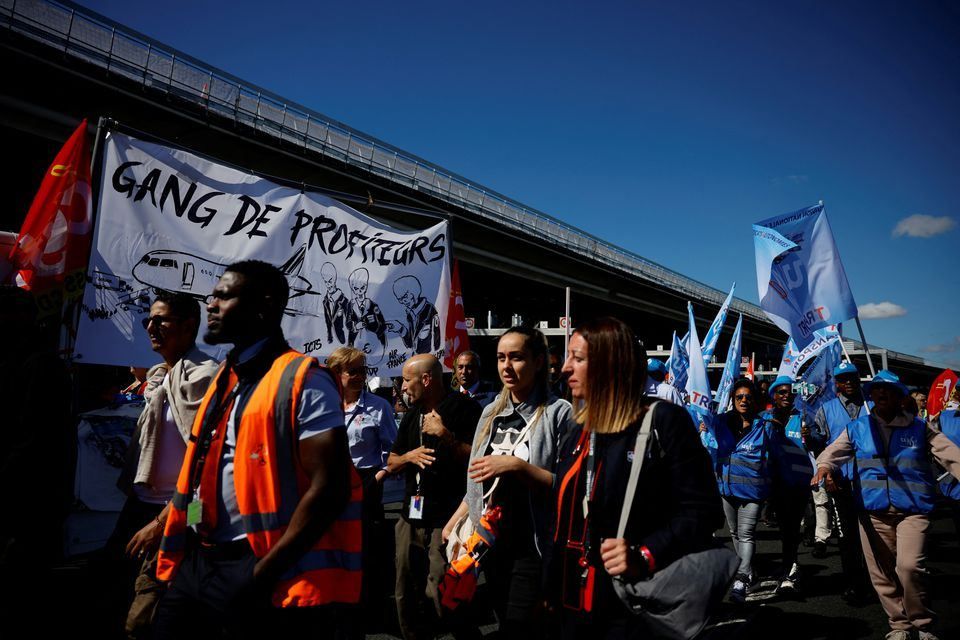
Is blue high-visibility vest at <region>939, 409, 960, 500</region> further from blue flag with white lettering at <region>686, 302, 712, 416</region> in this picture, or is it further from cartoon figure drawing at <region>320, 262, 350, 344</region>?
cartoon figure drawing at <region>320, 262, 350, 344</region>

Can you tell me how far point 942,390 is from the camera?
38.1 ft

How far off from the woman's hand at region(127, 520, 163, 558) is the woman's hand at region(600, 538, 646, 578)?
188cm

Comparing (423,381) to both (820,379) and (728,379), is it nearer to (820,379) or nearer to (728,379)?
(728,379)

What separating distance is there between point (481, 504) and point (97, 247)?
2.90 metres

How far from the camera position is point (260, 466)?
2045 millimetres

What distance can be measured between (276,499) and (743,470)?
5.11 metres

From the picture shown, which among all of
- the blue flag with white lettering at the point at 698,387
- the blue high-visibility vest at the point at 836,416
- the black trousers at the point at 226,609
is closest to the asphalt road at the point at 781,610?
the black trousers at the point at 226,609

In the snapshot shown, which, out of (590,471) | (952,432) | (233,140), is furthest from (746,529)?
(233,140)

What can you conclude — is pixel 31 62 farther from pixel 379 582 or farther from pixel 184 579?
pixel 184 579

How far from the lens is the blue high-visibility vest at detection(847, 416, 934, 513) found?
15.1 ft

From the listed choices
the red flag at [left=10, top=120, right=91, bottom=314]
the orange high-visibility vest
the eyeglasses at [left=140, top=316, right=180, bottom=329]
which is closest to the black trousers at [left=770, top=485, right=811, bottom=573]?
the orange high-visibility vest

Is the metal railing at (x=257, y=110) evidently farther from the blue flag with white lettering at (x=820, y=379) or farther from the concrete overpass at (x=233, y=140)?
the blue flag with white lettering at (x=820, y=379)

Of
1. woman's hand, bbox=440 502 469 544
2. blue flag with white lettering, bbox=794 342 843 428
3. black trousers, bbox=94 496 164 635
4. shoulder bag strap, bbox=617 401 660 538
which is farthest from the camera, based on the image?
blue flag with white lettering, bbox=794 342 843 428

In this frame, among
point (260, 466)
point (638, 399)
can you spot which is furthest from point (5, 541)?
point (638, 399)
